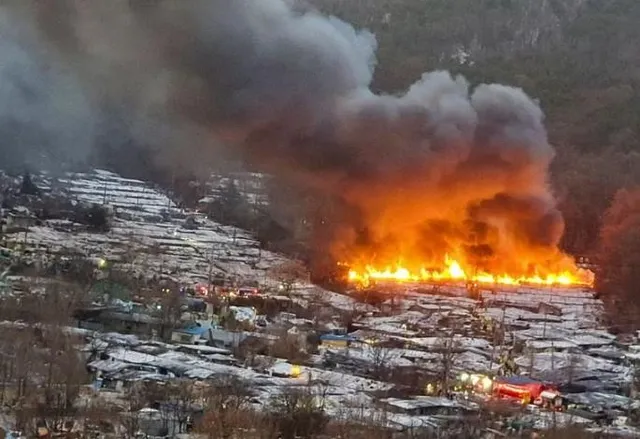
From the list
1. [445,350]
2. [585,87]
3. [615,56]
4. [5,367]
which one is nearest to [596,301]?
[445,350]

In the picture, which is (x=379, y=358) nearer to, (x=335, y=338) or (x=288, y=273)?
(x=335, y=338)

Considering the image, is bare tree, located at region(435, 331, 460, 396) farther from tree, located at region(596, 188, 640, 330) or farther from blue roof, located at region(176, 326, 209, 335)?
tree, located at region(596, 188, 640, 330)

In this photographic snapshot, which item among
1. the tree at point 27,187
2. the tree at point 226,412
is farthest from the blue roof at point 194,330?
the tree at point 27,187

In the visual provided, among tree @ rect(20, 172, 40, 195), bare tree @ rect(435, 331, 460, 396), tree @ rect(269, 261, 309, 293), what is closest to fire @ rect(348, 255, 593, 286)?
tree @ rect(269, 261, 309, 293)

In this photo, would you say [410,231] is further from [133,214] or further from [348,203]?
[133,214]

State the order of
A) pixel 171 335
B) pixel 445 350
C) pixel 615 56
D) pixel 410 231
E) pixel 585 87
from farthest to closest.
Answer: pixel 615 56 → pixel 585 87 → pixel 410 231 → pixel 171 335 → pixel 445 350

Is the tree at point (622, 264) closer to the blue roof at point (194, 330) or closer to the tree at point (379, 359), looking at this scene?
the tree at point (379, 359)

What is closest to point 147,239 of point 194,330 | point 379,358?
point 194,330
